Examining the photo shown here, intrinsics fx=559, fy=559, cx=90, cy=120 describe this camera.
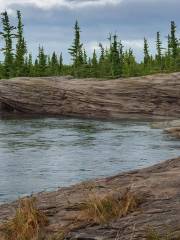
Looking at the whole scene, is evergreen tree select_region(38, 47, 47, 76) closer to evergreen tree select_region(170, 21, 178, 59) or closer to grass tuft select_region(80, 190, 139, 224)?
evergreen tree select_region(170, 21, 178, 59)

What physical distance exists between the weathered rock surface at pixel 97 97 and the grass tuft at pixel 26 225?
50981 mm

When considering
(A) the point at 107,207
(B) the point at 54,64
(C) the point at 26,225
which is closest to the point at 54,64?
(B) the point at 54,64

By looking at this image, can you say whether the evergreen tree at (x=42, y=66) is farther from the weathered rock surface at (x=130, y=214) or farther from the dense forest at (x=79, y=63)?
the weathered rock surface at (x=130, y=214)

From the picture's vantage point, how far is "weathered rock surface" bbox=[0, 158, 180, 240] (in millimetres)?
8586

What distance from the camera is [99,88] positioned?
63.4 m

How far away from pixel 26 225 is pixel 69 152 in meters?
22.8

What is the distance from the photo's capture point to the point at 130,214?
30.6 feet

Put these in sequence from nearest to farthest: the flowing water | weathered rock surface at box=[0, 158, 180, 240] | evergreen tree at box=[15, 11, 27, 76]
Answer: weathered rock surface at box=[0, 158, 180, 240] → the flowing water → evergreen tree at box=[15, 11, 27, 76]

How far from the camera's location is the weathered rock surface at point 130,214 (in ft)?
28.2

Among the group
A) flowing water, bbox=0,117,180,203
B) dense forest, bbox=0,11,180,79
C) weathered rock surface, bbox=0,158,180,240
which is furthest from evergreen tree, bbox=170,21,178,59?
weathered rock surface, bbox=0,158,180,240

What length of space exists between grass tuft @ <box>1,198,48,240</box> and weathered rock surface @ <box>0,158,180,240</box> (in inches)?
8.9

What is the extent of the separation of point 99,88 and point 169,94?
311 inches

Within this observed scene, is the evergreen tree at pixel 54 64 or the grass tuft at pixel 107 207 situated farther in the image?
the evergreen tree at pixel 54 64

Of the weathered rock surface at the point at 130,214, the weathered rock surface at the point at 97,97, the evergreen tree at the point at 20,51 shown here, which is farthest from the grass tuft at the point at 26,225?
the evergreen tree at the point at 20,51
